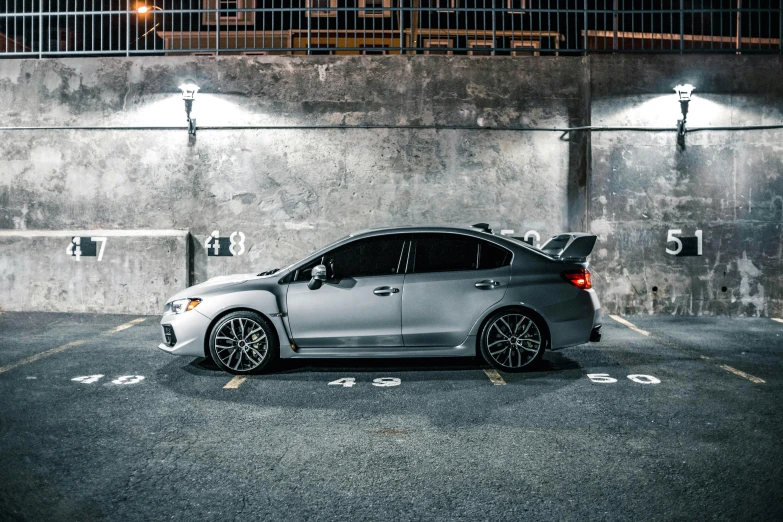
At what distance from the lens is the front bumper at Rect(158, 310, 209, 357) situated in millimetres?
7137

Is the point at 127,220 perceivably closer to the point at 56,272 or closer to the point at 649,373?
the point at 56,272

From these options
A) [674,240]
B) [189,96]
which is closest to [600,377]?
[674,240]

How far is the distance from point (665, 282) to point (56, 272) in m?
10.3

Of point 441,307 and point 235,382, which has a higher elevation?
A: point 441,307

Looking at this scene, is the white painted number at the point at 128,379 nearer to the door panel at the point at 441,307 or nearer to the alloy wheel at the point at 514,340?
the door panel at the point at 441,307

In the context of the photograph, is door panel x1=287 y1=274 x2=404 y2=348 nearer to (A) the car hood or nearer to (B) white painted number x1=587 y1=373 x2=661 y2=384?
(A) the car hood

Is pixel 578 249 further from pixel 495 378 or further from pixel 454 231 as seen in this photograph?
pixel 495 378

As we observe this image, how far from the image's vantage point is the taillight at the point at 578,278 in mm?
7273

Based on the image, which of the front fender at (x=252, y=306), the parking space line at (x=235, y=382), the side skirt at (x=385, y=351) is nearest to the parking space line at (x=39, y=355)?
the front fender at (x=252, y=306)

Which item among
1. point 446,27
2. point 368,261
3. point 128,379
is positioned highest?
point 446,27

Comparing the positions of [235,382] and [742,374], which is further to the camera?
[742,374]

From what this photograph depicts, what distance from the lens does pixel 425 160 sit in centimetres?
1181

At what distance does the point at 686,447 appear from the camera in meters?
4.79

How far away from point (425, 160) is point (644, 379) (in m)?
5.98
